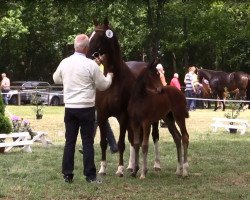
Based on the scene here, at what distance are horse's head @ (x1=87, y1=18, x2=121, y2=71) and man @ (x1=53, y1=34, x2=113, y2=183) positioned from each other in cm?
34

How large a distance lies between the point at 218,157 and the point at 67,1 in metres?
3.85

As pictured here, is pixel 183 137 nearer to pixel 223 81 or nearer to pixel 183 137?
pixel 183 137

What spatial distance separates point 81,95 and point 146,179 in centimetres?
161

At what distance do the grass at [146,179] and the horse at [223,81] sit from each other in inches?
643

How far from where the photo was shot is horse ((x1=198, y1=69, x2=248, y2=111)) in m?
29.3

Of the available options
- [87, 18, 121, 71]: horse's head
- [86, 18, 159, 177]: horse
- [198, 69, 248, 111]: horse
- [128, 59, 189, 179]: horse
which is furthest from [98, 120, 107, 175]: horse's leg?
[198, 69, 248, 111]: horse

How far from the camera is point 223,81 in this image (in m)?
29.5

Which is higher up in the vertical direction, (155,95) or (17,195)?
(155,95)

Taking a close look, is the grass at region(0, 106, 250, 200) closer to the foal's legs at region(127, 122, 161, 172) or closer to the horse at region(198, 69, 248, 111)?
the foal's legs at region(127, 122, 161, 172)

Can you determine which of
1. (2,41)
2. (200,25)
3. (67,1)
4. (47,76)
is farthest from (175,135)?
(47,76)

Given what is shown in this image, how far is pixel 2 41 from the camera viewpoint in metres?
47.8

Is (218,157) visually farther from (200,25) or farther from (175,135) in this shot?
(200,25)

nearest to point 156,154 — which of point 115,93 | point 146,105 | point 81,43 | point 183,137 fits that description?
point 183,137

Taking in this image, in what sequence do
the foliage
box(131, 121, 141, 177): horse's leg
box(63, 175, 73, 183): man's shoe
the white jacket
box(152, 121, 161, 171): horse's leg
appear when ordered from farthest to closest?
the foliage
box(152, 121, 161, 171): horse's leg
box(131, 121, 141, 177): horse's leg
box(63, 175, 73, 183): man's shoe
the white jacket
